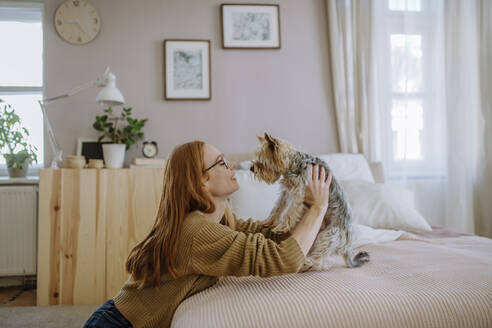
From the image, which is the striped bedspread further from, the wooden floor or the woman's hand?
the wooden floor

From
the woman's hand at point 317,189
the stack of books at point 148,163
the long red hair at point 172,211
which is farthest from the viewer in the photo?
the stack of books at point 148,163

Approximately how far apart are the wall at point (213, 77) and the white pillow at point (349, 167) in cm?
41

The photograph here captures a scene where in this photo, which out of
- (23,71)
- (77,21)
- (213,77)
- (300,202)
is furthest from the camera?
(23,71)

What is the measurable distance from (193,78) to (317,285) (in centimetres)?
230

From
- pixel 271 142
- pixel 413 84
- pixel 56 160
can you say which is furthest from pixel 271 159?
pixel 413 84

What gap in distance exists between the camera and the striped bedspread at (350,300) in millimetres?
866

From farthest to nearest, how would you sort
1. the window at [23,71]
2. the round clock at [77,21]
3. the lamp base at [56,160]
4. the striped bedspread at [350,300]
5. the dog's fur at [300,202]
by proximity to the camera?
the window at [23,71]
the round clock at [77,21]
the lamp base at [56,160]
the dog's fur at [300,202]
the striped bedspread at [350,300]

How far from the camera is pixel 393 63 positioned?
115 inches

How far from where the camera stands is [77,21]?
2766mm

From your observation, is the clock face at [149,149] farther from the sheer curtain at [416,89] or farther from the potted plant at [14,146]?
the sheer curtain at [416,89]

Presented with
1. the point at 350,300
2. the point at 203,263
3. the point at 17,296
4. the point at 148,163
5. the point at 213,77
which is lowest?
the point at 17,296

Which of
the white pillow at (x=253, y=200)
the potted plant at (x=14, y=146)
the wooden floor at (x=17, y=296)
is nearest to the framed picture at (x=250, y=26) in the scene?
the white pillow at (x=253, y=200)

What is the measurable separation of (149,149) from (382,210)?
1902 millimetres

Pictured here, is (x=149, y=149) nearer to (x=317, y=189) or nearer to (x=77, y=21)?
(x=77, y=21)
